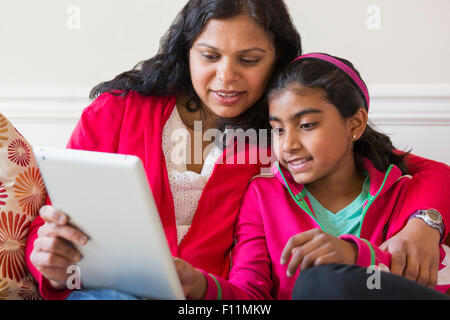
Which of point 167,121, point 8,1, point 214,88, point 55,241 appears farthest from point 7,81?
point 55,241

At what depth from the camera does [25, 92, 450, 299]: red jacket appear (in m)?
1.13

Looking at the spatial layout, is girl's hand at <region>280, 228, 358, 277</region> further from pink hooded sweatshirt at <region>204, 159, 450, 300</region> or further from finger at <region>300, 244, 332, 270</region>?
pink hooded sweatshirt at <region>204, 159, 450, 300</region>

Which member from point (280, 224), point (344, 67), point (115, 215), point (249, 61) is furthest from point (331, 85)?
point (115, 215)

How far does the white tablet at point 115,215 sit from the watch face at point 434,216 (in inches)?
21.9

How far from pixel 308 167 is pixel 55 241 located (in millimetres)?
549

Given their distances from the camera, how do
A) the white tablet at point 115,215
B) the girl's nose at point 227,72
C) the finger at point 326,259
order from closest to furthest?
the white tablet at point 115,215 < the finger at point 326,259 < the girl's nose at point 227,72

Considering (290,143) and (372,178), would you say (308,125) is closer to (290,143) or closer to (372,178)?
(290,143)

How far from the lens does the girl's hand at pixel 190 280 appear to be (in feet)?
2.85

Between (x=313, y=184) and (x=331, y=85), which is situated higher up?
(x=331, y=85)

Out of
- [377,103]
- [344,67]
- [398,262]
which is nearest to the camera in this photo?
[398,262]

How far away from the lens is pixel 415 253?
961 millimetres

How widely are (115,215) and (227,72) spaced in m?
0.52

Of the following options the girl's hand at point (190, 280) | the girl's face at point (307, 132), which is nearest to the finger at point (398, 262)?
the girl's face at point (307, 132)

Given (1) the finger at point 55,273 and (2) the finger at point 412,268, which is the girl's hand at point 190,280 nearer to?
(1) the finger at point 55,273
